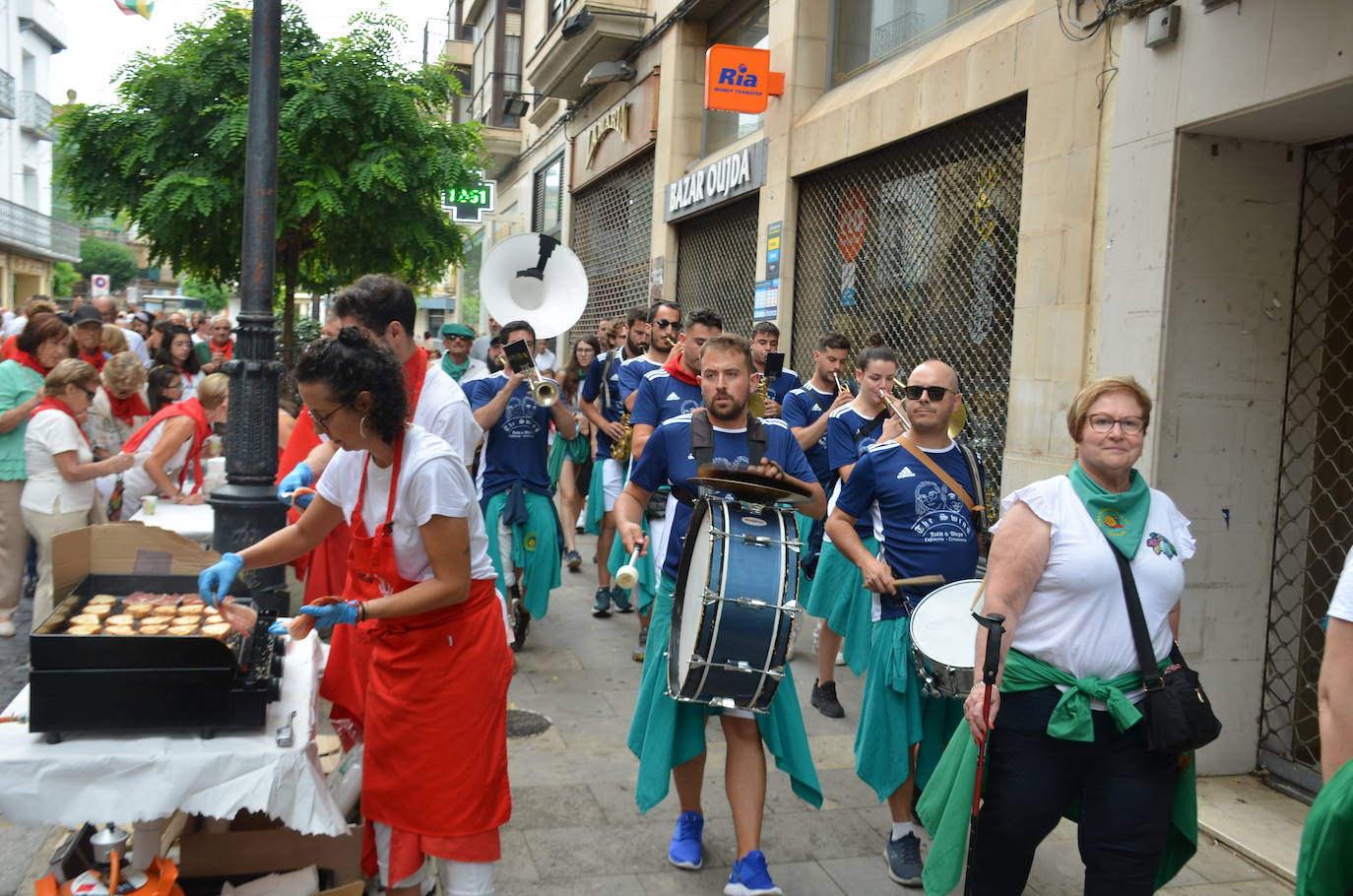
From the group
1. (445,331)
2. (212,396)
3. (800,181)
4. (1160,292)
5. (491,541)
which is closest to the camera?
(1160,292)

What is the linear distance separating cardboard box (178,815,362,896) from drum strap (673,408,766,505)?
1.71m

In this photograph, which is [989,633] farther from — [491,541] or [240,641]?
[491,541]

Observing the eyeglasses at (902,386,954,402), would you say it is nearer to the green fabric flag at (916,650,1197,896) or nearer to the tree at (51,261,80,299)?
the green fabric flag at (916,650,1197,896)

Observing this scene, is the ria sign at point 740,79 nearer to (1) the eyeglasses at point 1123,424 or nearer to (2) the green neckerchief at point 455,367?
(2) the green neckerchief at point 455,367

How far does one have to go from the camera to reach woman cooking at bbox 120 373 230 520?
22.1 ft

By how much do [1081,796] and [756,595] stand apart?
1.13 meters

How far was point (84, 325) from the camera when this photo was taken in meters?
9.02

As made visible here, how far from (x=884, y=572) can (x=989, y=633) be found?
4.18 feet

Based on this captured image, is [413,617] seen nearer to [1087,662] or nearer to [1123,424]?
[1087,662]

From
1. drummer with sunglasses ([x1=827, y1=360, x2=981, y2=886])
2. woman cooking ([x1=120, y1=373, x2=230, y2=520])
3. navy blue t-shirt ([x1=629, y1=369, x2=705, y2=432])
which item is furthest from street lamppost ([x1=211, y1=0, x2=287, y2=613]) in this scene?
drummer with sunglasses ([x1=827, y1=360, x2=981, y2=886])

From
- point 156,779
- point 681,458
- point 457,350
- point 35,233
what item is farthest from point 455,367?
point 35,233

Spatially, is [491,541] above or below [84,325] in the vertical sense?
below

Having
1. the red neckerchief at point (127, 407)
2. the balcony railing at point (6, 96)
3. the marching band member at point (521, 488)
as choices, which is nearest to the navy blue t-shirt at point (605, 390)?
the marching band member at point (521, 488)

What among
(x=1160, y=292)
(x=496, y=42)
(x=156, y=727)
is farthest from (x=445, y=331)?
(x=496, y=42)
